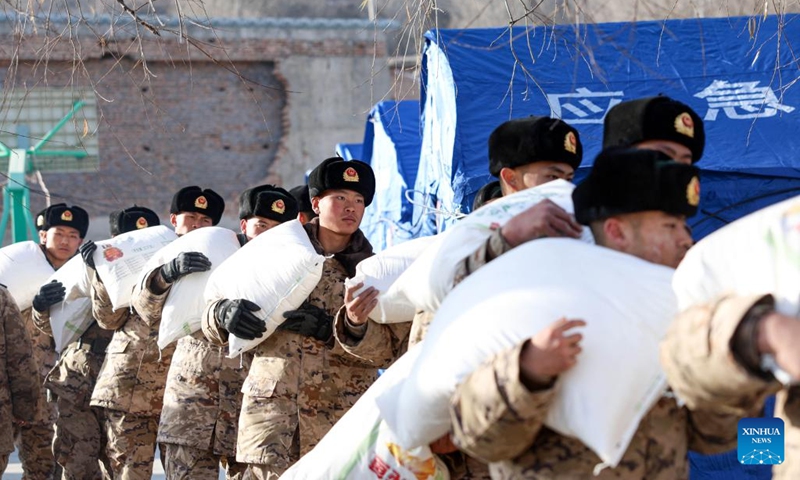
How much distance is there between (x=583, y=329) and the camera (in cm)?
256

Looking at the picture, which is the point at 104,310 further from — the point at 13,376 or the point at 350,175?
the point at 350,175

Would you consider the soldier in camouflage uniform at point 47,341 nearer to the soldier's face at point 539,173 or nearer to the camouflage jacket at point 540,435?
the soldier's face at point 539,173

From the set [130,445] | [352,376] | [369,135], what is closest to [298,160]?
[369,135]

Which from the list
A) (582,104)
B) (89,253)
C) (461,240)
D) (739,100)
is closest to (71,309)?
(89,253)

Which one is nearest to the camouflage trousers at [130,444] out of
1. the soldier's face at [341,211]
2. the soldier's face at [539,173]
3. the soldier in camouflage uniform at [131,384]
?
the soldier in camouflage uniform at [131,384]

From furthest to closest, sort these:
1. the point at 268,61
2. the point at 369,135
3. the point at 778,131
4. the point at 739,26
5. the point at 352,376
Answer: the point at 268,61 < the point at 369,135 < the point at 739,26 < the point at 778,131 < the point at 352,376

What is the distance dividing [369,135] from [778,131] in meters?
4.54

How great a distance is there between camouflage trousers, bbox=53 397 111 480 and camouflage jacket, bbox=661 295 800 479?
622 centimetres

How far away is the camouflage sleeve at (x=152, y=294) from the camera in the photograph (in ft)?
22.2

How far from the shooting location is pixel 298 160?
2184 centimetres

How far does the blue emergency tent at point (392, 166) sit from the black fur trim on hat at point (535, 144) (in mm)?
4339

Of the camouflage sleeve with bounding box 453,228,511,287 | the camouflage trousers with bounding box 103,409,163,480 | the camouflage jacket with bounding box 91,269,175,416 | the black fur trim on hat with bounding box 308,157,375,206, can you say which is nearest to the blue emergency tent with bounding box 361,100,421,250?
the camouflage jacket with bounding box 91,269,175,416

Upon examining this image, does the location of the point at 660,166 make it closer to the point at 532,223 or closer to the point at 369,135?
the point at 532,223

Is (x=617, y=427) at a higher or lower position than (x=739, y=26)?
lower
